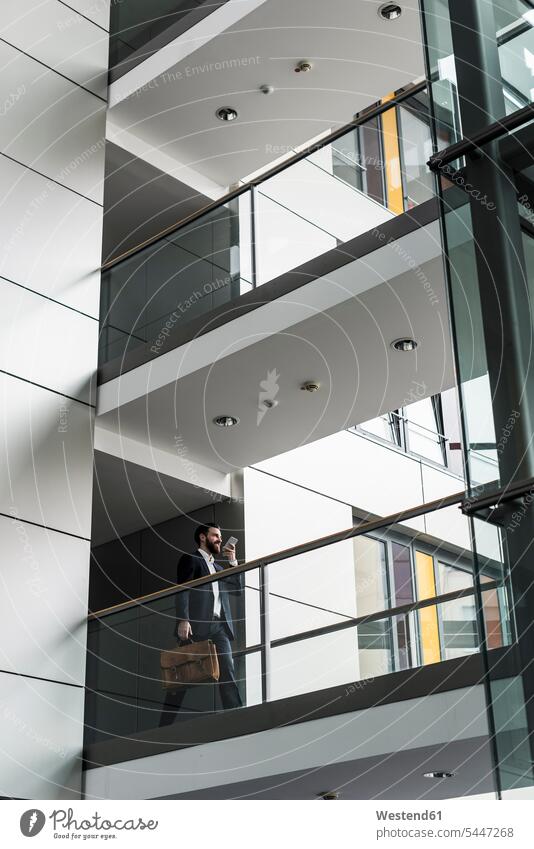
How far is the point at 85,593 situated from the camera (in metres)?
11.0

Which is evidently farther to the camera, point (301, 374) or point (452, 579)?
point (301, 374)

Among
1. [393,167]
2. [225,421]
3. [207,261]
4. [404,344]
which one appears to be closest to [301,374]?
[404,344]

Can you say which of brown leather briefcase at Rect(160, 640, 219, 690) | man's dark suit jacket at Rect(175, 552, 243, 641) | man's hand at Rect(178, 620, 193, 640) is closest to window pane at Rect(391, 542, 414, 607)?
man's dark suit jacket at Rect(175, 552, 243, 641)

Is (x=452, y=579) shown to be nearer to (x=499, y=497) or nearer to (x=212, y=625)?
(x=499, y=497)

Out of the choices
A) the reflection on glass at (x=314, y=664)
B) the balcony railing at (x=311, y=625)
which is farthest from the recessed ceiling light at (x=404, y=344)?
the reflection on glass at (x=314, y=664)

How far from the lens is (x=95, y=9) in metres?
13.5

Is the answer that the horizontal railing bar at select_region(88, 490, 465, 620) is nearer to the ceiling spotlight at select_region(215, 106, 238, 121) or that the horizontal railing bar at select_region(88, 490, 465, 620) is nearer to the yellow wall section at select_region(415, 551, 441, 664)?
the yellow wall section at select_region(415, 551, 441, 664)

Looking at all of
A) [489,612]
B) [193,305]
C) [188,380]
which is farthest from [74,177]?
[489,612]

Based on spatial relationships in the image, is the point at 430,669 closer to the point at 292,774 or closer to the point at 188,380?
the point at 292,774

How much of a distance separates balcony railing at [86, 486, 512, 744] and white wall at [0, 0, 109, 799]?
0.47m

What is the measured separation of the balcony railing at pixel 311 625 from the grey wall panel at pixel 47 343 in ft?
8.62

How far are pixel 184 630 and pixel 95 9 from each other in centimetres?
816

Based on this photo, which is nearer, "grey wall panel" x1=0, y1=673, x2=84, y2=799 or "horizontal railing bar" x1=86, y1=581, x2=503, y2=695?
"horizontal railing bar" x1=86, y1=581, x2=503, y2=695

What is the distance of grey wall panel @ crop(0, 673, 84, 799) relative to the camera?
9.78 metres
